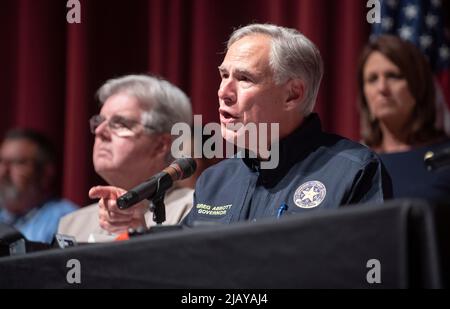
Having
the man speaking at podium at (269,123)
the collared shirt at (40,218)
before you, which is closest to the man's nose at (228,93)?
the man speaking at podium at (269,123)

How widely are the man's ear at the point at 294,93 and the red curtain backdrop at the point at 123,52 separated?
1.42 meters

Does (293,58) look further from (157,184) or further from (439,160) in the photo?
(439,160)

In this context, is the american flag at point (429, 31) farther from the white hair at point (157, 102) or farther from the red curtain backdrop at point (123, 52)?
the white hair at point (157, 102)

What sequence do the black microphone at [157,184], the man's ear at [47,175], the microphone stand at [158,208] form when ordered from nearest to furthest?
the black microphone at [157,184] < the microphone stand at [158,208] < the man's ear at [47,175]

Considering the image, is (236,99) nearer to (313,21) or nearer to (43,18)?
(313,21)

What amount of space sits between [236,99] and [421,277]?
1199mm

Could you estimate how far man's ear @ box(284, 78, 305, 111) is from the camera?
2098 millimetres

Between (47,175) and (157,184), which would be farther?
(47,175)

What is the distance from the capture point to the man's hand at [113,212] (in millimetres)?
2094

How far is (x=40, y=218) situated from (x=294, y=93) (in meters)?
2.04

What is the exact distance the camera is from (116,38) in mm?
4199

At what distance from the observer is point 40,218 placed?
376cm

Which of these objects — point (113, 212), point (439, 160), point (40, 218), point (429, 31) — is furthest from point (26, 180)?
point (439, 160)

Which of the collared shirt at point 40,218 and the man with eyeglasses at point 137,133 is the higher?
the man with eyeglasses at point 137,133
